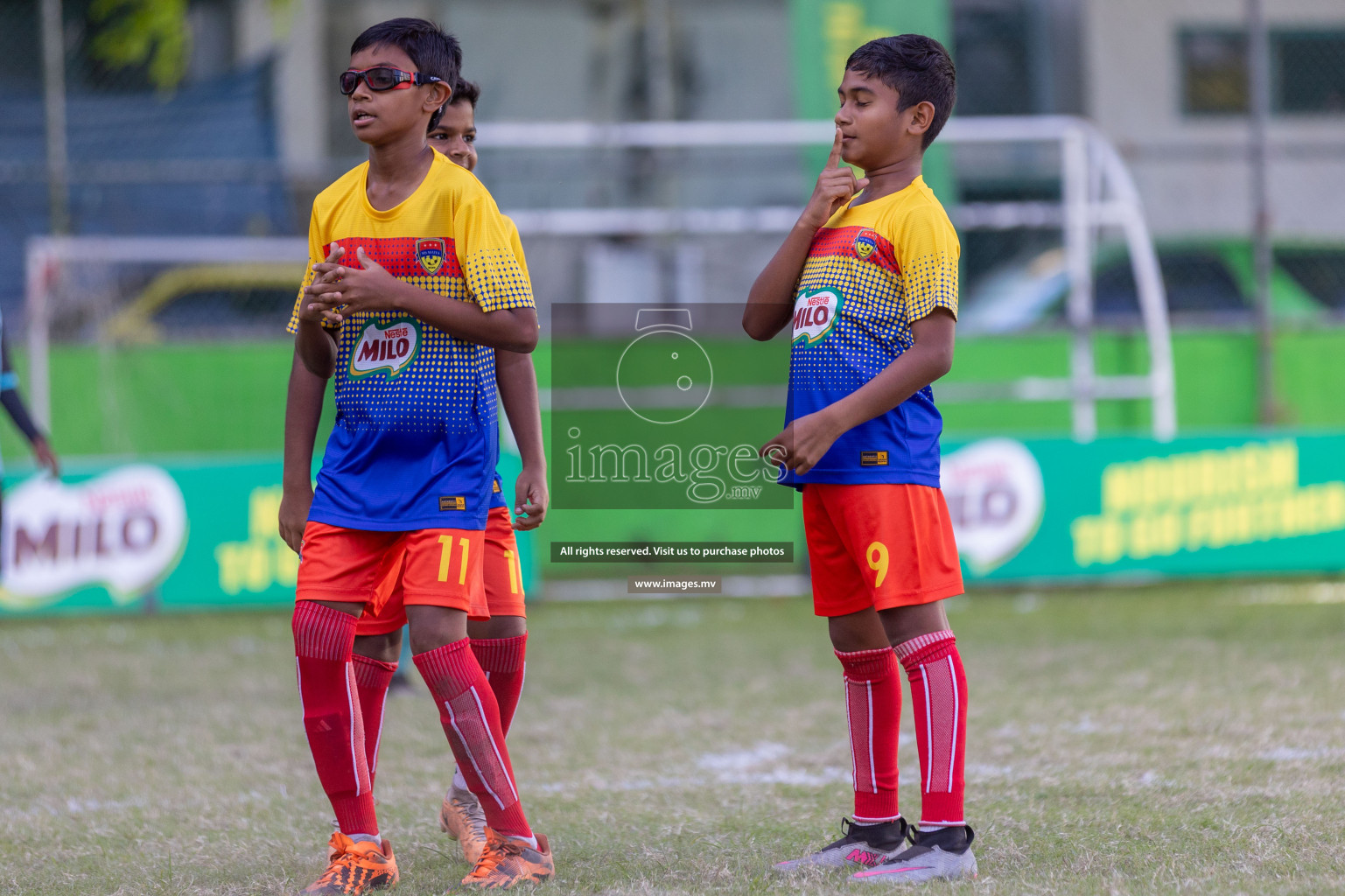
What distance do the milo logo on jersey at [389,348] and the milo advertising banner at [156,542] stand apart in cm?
570

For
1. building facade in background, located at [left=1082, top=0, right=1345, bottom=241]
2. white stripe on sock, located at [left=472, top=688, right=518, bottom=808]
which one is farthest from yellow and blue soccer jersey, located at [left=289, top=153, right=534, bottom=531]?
building facade in background, located at [left=1082, top=0, right=1345, bottom=241]

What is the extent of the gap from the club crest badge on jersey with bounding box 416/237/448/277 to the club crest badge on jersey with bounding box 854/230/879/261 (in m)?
0.90

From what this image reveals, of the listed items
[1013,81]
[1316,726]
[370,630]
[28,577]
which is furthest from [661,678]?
[1013,81]

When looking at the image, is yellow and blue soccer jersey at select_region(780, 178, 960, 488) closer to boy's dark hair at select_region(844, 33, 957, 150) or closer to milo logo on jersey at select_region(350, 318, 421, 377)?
boy's dark hair at select_region(844, 33, 957, 150)

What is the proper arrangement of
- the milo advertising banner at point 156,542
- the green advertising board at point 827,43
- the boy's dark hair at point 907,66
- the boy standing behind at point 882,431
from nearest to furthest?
1. the boy standing behind at point 882,431
2. the boy's dark hair at point 907,66
3. the milo advertising banner at point 156,542
4. the green advertising board at point 827,43

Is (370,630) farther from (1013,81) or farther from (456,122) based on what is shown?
(1013,81)

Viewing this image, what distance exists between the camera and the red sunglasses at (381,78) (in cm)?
335

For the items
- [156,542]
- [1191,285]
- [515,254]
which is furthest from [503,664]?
[1191,285]

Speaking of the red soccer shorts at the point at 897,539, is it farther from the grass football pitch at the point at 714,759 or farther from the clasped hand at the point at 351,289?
the clasped hand at the point at 351,289

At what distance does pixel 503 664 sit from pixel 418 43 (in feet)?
4.93

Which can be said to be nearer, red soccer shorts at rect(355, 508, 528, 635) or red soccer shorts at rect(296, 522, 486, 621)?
red soccer shorts at rect(296, 522, 486, 621)

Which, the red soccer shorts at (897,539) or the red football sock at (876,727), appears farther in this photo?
the red football sock at (876,727)

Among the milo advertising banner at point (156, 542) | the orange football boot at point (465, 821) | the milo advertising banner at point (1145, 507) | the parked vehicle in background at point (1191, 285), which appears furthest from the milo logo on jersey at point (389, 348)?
the parked vehicle in background at point (1191, 285)

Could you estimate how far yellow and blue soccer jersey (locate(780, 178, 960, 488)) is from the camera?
11.1 feet
